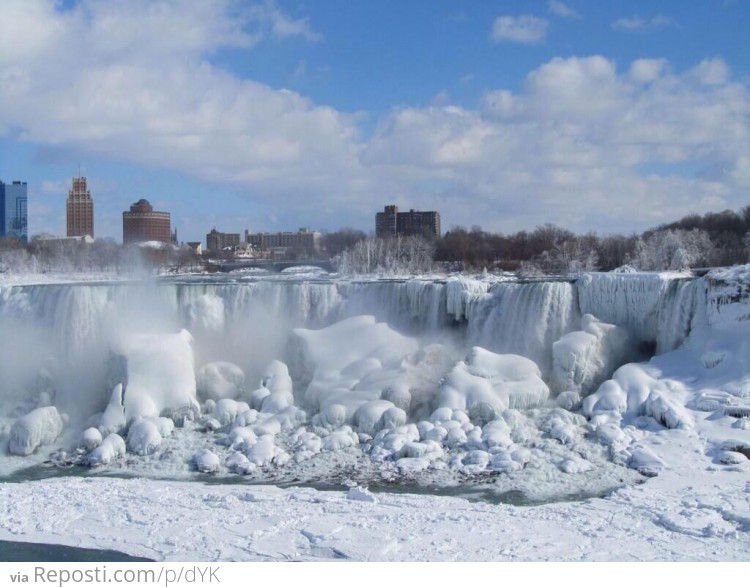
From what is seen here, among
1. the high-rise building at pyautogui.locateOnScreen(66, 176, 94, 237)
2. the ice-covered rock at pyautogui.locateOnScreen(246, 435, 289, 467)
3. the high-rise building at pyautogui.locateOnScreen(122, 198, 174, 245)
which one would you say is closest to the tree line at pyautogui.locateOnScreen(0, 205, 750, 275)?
the ice-covered rock at pyautogui.locateOnScreen(246, 435, 289, 467)

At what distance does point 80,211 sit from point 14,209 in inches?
1021

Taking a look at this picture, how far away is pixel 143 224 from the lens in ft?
416

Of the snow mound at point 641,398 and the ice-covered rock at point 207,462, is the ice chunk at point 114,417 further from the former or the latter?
the snow mound at point 641,398

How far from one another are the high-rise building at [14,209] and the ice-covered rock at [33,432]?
318 feet

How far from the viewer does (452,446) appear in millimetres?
15984

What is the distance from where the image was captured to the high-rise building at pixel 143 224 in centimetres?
12669

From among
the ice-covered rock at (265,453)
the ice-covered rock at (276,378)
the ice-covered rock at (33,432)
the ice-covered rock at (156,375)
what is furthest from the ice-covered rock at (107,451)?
the ice-covered rock at (276,378)

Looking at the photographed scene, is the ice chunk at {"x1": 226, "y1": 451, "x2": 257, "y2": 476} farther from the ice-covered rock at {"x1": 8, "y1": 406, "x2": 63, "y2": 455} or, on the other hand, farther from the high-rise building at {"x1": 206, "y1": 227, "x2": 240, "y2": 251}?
the high-rise building at {"x1": 206, "y1": 227, "x2": 240, "y2": 251}

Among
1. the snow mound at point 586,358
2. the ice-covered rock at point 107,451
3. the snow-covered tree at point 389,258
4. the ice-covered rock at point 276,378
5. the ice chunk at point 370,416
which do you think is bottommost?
the ice-covered rock at point 107,451

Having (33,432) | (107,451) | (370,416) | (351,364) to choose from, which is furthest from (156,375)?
(370,416)

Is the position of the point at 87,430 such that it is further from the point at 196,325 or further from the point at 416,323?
the point at 416,323

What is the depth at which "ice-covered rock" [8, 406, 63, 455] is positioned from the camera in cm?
1706

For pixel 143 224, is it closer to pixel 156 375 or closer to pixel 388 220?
pixel 388 220

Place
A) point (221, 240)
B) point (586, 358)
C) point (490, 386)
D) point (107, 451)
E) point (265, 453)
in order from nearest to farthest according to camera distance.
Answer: point (265, 453) < point (107, 451) < point (490, 386) < point (586, 358) < point (221, 240)
